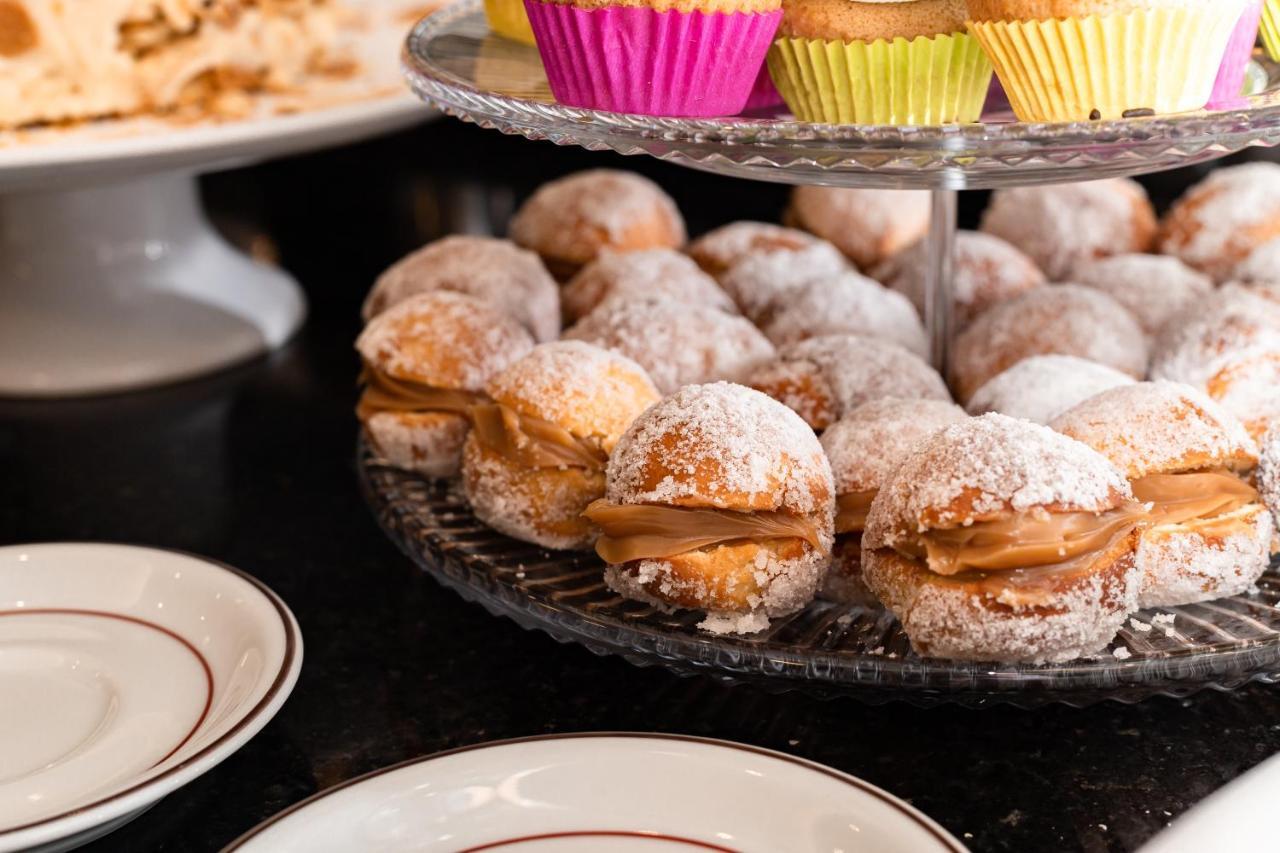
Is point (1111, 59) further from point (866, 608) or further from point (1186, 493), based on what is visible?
point (866, 608)

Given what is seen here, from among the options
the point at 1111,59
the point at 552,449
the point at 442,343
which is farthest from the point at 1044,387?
the point at 442,343

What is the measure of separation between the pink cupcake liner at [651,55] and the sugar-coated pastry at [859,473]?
0.24 meters

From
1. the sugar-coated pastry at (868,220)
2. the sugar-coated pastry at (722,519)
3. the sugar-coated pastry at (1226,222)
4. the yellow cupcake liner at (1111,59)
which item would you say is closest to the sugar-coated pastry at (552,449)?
the sugar-coated pastry at (722,519)

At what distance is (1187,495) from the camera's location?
2.94 feet

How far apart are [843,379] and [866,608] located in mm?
203

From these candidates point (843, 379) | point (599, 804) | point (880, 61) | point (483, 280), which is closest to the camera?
point (599, 804)

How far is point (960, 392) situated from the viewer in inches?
48.6

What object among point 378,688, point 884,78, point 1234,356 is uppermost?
point 884,78

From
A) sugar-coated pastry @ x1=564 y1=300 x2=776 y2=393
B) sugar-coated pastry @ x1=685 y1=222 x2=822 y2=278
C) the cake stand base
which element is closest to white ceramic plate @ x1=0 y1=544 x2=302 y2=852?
sugar-coated pastry @ x1=564 y1=300 x2=776 y2=393

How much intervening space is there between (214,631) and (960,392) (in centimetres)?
65

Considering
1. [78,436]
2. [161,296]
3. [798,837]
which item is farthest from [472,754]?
[161,296]

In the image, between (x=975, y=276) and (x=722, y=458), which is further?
(x=975, y=276)

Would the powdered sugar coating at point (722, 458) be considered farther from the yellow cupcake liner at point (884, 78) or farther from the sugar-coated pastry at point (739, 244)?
the sugar-coated pastry at point (739, 244)

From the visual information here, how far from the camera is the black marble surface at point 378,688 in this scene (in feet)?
2.69
